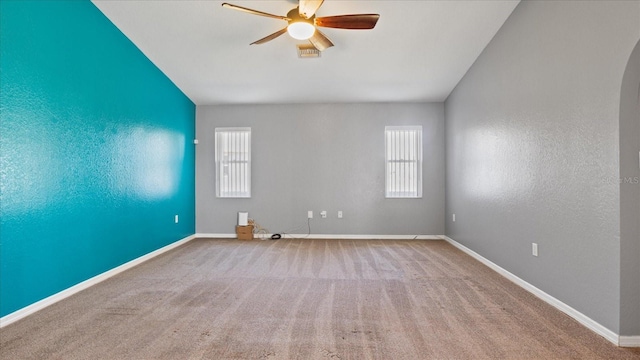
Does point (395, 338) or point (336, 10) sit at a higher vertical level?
point (336, 10)

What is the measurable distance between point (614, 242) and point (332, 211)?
4.27 metres

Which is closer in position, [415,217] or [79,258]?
[79,258]

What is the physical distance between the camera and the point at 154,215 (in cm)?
Result: 467

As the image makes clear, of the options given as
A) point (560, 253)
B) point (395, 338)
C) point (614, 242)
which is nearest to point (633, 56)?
point (614, 242)

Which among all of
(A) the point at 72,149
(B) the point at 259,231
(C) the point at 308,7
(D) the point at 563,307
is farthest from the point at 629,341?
(B) the point at 259,231

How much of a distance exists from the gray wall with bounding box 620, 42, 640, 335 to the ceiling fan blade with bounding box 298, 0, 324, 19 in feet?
7.74

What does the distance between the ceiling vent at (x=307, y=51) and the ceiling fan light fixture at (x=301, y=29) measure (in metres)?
0.83

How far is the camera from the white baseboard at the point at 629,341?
2033mm

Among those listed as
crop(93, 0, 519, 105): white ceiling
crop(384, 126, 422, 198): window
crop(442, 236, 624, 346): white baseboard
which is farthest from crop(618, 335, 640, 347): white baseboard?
crop(384, 126, 422, 198): window

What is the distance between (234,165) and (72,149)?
10.2 ft

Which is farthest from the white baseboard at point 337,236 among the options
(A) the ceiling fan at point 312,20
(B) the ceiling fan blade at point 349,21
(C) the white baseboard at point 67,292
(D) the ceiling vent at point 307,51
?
(B) the ceiling fan blade at point 349,21

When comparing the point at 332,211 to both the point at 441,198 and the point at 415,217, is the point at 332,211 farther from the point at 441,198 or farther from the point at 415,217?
the point at 441,198

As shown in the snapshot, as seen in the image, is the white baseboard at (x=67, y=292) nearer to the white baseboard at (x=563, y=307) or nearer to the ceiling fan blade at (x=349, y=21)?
the ceiling fan blade at (x=349, y=21)

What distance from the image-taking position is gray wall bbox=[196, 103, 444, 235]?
232 inches
